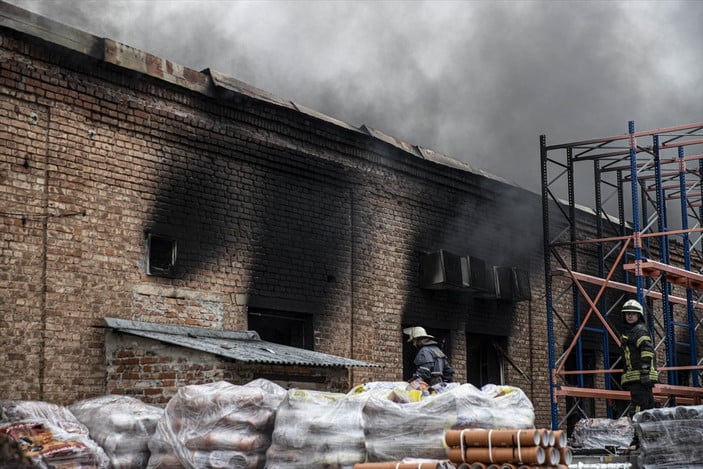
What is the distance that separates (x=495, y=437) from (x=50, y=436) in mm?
3189

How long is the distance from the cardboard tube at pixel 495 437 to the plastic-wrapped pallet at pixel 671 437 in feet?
7.31

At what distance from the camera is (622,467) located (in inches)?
299

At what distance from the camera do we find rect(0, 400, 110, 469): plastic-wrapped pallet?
6.25 meters

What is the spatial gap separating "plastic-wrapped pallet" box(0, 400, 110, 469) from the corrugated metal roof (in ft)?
5.63

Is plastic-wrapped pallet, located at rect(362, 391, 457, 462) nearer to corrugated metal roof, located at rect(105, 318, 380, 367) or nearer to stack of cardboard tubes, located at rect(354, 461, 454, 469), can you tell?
stack of cardboard tubes, located at rect(354, 461, 454, 469)

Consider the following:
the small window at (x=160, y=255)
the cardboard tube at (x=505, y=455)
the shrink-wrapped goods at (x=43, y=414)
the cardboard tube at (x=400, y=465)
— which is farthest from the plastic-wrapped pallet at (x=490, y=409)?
the small window at (x=160, y=255)

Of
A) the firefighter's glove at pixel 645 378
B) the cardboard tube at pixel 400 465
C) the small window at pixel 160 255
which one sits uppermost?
the small window at pixel 160 255

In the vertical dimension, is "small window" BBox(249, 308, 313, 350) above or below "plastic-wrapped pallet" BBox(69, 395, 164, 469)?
above

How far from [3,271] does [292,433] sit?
136 inches

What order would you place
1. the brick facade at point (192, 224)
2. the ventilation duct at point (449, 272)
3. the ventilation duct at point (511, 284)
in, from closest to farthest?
the brick facade at point (192, 224), the ventilation duct at point (449, 272), the ventilation duct at point (511, 284)

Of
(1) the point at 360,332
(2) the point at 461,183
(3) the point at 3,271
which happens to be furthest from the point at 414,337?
(2) the point at 461,183

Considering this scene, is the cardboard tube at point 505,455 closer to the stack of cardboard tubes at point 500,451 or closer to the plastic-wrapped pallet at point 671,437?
the stack of cardboard tubes at point 500,451

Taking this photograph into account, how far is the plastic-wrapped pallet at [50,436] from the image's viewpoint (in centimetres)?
625

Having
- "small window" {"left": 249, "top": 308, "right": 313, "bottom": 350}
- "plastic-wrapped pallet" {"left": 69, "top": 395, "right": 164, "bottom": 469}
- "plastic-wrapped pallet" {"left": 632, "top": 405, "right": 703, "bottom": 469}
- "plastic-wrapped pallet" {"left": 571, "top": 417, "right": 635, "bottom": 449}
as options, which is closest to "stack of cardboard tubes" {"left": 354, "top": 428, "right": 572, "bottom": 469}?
"plastic-wrapped pallet" {"left": 632, "top": 405, "right": 703, "bottom": 469}
